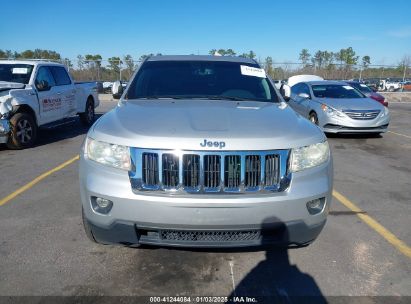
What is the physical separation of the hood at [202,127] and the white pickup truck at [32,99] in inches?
200

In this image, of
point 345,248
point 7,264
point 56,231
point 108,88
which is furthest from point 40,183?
point 108,88

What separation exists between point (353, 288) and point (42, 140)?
27.4ft

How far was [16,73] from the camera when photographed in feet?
28.3

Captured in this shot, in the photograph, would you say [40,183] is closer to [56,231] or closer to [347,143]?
[56,231]

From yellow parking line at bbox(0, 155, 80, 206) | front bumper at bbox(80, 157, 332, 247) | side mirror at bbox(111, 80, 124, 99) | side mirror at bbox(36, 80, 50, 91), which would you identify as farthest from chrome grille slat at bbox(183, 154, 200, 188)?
side mirror at bbox(36, 80, 50, 91)

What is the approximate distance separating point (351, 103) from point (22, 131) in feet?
26.1

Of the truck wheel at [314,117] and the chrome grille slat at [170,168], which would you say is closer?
the chrome grille slat at [170,168]

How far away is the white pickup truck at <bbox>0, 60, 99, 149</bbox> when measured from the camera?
767cm

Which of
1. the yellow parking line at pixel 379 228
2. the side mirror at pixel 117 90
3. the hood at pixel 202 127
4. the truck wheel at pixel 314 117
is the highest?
the side mirror at pixel 117 90

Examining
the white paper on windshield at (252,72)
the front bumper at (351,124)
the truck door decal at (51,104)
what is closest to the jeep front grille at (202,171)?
the white paper on windshield at (252,72)

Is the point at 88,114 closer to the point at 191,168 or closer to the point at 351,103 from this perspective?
the point at 351,103

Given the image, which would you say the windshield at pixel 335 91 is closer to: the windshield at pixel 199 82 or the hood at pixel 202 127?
the windshield at pixel 199 82

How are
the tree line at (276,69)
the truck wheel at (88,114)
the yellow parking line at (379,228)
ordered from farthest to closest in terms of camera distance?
1. the tree line at (276,69)
2. the truck wheel at (88,114)
3. the yellow parking line at (379,228)

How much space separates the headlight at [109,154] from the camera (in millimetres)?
2795
